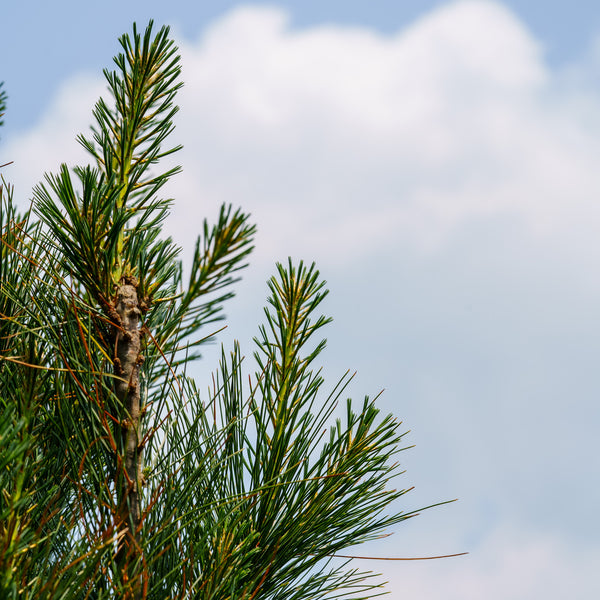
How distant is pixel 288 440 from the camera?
2152 mm

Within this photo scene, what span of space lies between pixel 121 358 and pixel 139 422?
0.17 meters

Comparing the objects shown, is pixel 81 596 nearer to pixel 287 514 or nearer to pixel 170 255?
pixel 287 514

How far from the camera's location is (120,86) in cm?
200


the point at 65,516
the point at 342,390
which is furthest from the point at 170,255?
the point at 65,516

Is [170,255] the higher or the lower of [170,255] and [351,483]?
the higher

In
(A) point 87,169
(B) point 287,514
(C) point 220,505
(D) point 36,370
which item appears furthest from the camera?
(B) point 287,514

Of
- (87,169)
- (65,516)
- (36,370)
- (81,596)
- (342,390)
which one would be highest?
(87,169)

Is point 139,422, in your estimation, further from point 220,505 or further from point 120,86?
point 120,86

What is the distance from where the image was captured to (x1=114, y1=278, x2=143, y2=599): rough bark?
1827 millimetres

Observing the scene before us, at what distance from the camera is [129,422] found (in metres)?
1.87

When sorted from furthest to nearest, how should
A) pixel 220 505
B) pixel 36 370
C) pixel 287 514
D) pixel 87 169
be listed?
pixel 287 514 → pixel 220 505 → pixel 36 370 → pixel 87 169

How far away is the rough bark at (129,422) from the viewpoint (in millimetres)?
1827

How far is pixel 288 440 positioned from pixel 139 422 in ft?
1.58

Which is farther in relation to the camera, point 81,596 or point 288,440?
point 288,440
